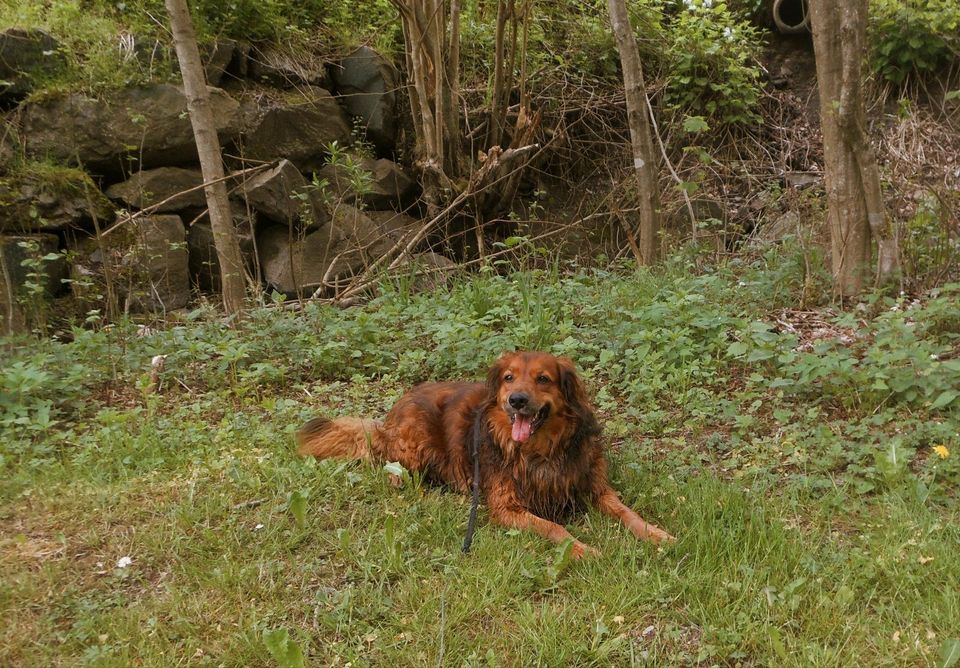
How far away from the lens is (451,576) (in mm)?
2768

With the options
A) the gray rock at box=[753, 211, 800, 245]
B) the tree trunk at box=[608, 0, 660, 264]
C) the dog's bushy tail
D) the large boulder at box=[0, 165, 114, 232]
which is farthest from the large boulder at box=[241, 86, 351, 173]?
the dog's bushy tail

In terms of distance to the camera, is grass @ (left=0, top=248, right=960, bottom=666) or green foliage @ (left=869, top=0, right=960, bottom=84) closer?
grass @ (left=0, top=248, right=960, bottom=666)

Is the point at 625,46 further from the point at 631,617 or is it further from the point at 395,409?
the point at 631,617

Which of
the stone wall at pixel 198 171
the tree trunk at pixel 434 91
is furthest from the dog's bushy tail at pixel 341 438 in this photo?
the tree trunk at pixel 434 91

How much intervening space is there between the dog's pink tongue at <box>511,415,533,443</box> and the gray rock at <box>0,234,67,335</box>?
4.21 meters

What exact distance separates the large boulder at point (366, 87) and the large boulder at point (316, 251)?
169cm

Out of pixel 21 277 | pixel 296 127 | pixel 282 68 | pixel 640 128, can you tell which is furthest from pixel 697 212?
pixel 21 277

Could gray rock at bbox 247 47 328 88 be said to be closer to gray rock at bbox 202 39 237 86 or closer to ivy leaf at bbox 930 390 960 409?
gray rock at bbox 202 39 237 86

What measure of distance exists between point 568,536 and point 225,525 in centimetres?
156

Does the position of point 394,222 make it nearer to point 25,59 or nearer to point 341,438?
point 25,59

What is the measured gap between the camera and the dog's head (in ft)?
10.6

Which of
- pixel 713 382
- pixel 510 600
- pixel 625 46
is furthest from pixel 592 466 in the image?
pixel 625 46

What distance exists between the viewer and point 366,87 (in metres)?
9.72

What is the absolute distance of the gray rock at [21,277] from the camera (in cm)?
608
